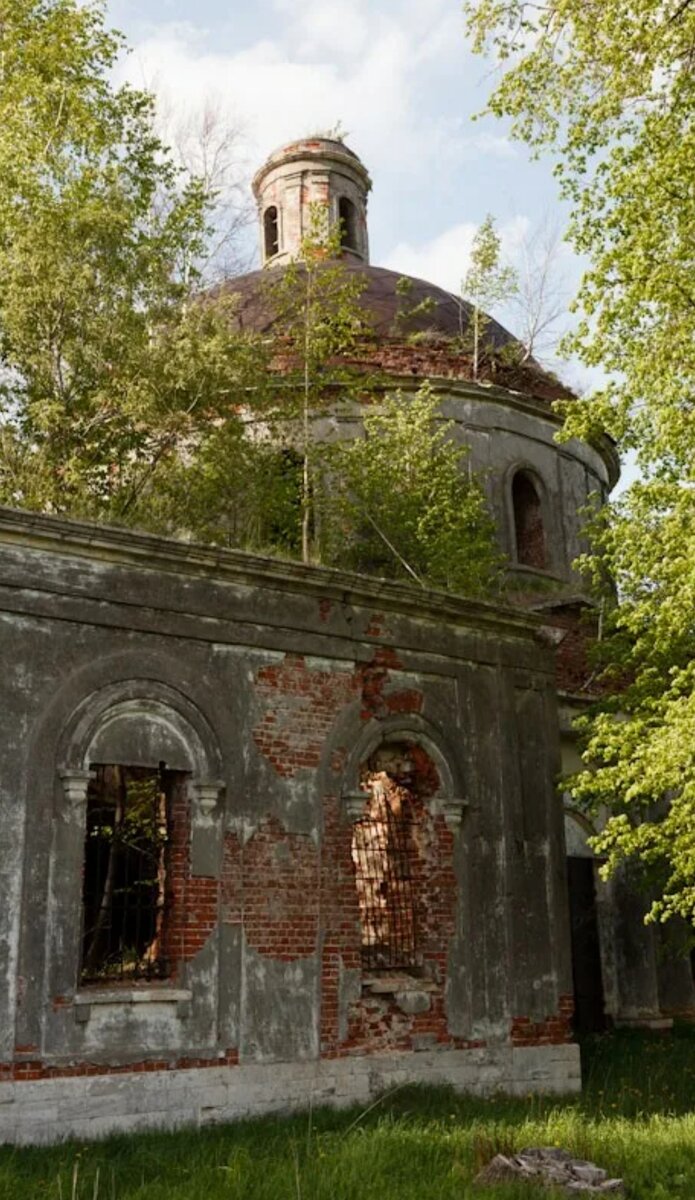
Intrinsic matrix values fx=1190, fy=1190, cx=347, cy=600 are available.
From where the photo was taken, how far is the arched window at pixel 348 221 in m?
25.2

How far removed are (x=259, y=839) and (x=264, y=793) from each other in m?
0.39

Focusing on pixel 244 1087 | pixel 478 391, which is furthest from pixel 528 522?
pixel 244 1087

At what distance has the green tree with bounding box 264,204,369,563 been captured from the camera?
16.0 meters

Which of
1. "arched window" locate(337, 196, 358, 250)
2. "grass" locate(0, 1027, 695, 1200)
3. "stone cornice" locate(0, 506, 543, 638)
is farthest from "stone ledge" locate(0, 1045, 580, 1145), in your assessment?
"arched window" locate(337, 196, 358, 250)

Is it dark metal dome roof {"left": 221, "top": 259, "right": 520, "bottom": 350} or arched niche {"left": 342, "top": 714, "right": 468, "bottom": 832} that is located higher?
dark metal dome roof {"left": 221, "top": 259, "right": 520, "bottom": 350}

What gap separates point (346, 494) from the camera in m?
16.5

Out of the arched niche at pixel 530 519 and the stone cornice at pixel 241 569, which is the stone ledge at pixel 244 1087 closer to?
the stone cornice at pixel 241 569

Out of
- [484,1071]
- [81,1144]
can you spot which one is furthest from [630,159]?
[81,1144]

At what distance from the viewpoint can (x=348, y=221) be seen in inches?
1001

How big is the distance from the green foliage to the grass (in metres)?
6.79

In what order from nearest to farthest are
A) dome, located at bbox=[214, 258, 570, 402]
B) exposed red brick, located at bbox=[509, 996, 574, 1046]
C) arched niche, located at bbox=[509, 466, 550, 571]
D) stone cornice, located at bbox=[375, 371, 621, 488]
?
1. exposed red brick, located at bbox=[509, 996, 574, 1046]
2. stone cornice, located at bbox=[375, 371, 621, 488]
3. dome, located at bbox=[214, 258, 570, 402]
4. arched niche, located at bbox=[509, 466, 550, 571]

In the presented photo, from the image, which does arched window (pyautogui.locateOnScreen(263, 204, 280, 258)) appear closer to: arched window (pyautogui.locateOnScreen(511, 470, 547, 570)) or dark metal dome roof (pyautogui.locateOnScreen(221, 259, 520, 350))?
dark metal dome roof (pyautogui.locateOnScreen(221, 259, 520, 350))

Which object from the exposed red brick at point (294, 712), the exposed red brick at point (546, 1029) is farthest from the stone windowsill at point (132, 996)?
the exposed red brick at point (546, 1029)

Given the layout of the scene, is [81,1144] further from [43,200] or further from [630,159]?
[43,200]
